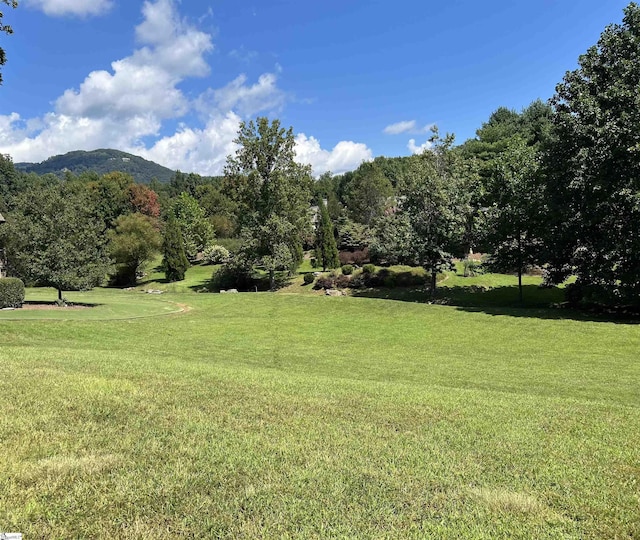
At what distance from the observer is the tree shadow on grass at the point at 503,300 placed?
19672mm

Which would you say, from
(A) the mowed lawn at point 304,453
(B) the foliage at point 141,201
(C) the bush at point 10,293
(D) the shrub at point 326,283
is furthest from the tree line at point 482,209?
(B) the foliage at point 141,201

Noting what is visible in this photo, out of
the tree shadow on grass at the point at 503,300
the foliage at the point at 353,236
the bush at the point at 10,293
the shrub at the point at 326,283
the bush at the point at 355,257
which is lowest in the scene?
the tree shadow on grass at the point at 503,300

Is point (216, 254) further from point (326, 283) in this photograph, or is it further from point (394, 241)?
point (394, 241)

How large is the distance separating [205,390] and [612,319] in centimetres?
1895

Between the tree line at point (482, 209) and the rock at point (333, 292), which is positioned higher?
the tree line at point (482, 209)

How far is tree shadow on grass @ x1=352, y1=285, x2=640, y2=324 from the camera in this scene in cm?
1967

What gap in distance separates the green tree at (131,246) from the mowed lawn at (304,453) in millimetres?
Answer: 36042

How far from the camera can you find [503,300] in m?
27.4

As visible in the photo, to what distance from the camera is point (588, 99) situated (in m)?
18.3

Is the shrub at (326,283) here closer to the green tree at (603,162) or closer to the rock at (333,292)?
the rock at (333,292)

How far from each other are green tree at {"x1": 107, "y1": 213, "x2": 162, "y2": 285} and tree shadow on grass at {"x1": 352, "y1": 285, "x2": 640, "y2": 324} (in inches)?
966

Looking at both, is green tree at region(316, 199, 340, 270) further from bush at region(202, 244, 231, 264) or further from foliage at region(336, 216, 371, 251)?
bush at region(202, 244, 231, 264)

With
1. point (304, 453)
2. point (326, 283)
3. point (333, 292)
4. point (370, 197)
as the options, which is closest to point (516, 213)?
point (333, 292)

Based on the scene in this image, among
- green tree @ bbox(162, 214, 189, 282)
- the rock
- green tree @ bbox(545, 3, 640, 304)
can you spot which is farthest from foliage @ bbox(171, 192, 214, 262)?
green tree @ bbox(545, 3, 640, 304)
